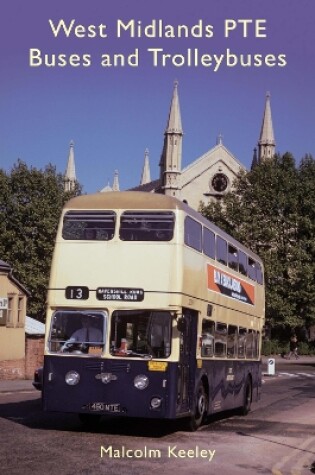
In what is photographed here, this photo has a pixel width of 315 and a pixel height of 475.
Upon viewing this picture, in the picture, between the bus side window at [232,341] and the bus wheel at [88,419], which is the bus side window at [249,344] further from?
the bus wheel at [88,419]

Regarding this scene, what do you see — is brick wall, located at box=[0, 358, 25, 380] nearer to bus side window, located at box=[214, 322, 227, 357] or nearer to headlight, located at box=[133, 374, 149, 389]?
bus side window, located at box=[214, 322, 227, 357]

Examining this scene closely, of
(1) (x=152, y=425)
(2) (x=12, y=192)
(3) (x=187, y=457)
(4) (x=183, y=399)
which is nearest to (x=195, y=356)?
(4) (x=183, y=399)

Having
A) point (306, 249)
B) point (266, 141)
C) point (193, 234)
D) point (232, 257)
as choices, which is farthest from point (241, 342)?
point (266, 141)

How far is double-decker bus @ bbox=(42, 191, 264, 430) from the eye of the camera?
15523 millimetres

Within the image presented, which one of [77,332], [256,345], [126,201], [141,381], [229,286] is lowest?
[141,381]

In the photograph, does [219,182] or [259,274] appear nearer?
[259,274]

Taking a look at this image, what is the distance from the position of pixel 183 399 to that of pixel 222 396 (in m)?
3.53

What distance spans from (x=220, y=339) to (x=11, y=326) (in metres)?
17.3

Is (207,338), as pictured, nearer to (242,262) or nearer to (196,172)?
(242,262)

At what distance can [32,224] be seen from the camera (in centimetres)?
6856

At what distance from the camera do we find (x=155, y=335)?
15555mm

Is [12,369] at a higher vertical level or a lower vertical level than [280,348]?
lower

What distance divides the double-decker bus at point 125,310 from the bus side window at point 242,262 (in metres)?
4.39

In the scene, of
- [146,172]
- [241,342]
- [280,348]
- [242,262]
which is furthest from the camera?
[146,172]
